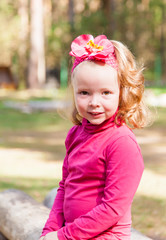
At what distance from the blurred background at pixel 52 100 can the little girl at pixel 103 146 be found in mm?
294

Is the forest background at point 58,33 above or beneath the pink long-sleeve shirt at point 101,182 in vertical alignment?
beneath

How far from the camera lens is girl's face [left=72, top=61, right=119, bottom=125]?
6.65 ft

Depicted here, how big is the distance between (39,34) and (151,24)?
1481 cm

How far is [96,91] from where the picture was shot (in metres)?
2.04

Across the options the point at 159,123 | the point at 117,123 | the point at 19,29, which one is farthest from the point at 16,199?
the point at 19,29

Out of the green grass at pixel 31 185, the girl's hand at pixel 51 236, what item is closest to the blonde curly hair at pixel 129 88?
the girl's hand at pixel 51 236

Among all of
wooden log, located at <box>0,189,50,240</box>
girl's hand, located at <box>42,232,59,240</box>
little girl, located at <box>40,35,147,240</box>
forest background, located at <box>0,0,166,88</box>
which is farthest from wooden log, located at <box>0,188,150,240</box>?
forest background, located at <box>0,0,166,88</box>

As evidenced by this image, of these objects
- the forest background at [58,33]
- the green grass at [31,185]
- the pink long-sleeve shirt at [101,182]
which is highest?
the pink long-sleeve shirt at [101,182]

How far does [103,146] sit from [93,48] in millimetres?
488

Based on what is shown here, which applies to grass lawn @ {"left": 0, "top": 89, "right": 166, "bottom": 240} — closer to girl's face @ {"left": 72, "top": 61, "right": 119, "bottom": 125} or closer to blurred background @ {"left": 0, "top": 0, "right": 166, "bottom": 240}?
blurred background @ {"left": 0, "top": 0, "right": 166, "bottom": 240}

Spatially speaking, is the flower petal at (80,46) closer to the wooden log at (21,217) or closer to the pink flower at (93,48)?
the pink flower at (93,48)

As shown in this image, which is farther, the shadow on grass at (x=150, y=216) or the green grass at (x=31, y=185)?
the green grass at (x=31, y=185)

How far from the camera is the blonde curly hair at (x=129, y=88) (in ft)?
6.86

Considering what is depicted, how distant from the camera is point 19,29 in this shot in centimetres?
2356
